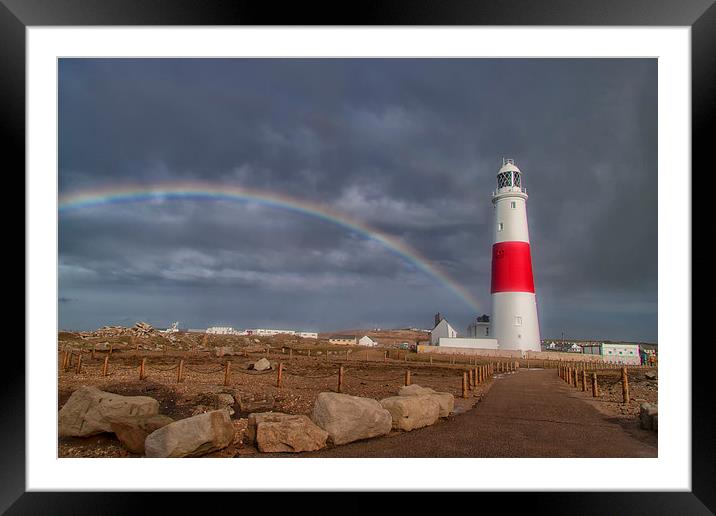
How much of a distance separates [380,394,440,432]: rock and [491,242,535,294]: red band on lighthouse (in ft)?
70.1

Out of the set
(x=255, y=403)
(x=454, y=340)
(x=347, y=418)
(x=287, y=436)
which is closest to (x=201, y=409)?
(x=255, y=403)

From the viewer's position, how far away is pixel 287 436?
7.40 m

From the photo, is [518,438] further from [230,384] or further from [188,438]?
[230,384]

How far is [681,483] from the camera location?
5719 mm

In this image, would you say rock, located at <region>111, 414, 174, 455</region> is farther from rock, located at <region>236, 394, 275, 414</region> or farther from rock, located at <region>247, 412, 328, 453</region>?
rock, located at <region>236, 394, 275, 414</region>

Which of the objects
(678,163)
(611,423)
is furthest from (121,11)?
(611,423)

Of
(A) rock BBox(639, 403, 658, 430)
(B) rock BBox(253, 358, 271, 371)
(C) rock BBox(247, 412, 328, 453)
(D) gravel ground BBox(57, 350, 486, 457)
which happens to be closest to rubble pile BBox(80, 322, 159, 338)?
(D) gravel ground BBox(57, 350, 486, 457)

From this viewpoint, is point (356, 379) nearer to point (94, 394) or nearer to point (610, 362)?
point (94, 394)

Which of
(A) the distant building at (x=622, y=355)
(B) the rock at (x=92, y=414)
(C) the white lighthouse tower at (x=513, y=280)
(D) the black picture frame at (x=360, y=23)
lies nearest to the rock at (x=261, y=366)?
(B) the rock at (x=92, y=414)

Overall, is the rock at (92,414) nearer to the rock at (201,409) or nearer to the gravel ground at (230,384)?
the gravel ground at (230,384)

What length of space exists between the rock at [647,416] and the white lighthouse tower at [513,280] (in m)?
20.3

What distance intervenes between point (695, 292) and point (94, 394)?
9114mm

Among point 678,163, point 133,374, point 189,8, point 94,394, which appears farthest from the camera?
point 133,374

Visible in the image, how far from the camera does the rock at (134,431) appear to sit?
26.1 feet
